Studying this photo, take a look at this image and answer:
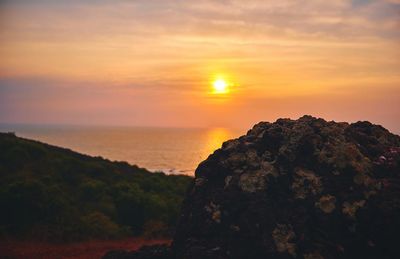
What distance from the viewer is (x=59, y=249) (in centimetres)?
1975

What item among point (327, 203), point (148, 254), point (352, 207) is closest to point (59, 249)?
point (148, 254)

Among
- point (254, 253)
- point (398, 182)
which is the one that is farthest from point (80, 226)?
point (398, 182)

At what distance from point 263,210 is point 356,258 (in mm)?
2815

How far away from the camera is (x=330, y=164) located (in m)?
12.8

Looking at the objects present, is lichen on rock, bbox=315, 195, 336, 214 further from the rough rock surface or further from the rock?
the rock

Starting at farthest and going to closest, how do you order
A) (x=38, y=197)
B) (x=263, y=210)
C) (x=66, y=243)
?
1. (x=38, y=197)
2. (x=66, y=243)
3. (x=263, y=210)

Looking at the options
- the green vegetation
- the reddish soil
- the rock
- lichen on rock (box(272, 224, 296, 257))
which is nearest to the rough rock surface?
lichen on rock (box(272, 224, 296, 257))

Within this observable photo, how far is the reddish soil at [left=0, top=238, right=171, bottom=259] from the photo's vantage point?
18562mm

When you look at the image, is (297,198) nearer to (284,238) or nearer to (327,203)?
(327,203)

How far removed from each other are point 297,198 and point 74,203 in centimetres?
1896

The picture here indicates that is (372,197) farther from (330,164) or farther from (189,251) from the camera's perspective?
(189,251)

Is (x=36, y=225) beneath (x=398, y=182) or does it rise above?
beneath

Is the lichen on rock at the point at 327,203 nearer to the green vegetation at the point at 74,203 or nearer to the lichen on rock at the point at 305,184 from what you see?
the lichen on rock at the point at 305,184

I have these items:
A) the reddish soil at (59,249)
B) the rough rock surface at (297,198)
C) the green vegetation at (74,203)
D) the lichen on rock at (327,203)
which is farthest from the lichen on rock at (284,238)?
the green vegetation at (74,203)
